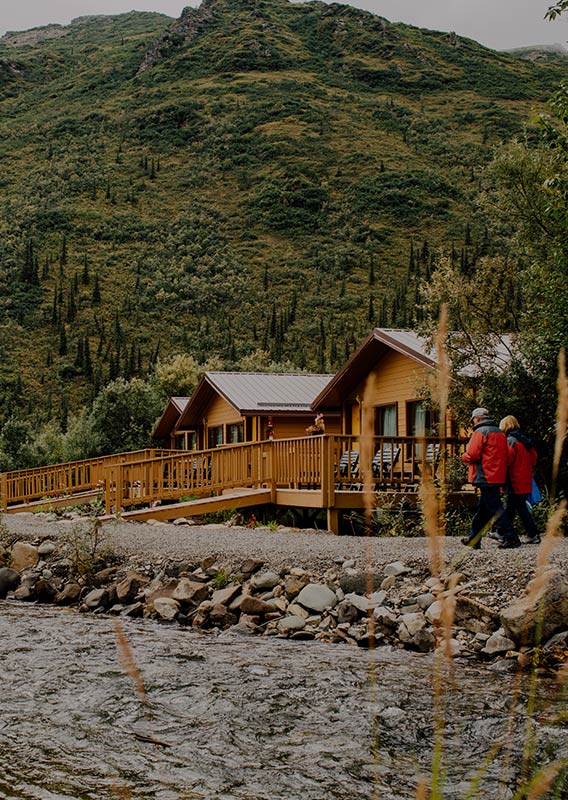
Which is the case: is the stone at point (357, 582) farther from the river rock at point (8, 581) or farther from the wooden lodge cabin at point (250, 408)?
the wooden lodge cabin at point (250, 408)

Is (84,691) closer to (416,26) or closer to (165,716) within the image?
(165,716)

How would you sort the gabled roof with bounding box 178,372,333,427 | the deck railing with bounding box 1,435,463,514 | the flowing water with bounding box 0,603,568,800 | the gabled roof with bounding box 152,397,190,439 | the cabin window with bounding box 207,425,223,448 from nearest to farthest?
1. the flowing water with bounding box 0,603,568,800
2. the deck railing with bounding box 1,435,463,514
3. the gabled roof with bounding box 178,372,333,427
4. the cabin window with bounding box 207,425,223,448
5. the gabled roof with bounding box 152,397,190,439

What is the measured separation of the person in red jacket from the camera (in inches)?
434

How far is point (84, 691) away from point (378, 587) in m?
4.25

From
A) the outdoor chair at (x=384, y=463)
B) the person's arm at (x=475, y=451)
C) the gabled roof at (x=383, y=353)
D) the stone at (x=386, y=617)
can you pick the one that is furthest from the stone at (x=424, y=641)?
the gabled roof at (x=383, y=353)

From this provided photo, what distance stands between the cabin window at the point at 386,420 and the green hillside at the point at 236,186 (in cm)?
2749

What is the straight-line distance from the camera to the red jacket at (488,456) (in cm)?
1059

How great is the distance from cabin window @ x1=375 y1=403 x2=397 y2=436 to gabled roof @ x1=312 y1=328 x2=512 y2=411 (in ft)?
3.65

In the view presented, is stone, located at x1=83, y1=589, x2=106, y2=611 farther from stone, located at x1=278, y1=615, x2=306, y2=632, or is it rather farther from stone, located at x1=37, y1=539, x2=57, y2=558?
stone, located at x1=37, y1=539, x2=57, y2=558

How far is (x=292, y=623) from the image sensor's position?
9.74 meters

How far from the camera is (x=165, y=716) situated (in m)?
6.32

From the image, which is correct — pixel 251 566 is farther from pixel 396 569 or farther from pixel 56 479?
pixel 56 479

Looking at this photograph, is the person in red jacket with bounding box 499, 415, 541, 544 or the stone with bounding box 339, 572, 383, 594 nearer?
the stone with bounding box 339, 572, 383, 594

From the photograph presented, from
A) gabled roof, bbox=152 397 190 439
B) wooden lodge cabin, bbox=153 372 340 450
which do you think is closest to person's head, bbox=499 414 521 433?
wooden lodge cabin, bbox=153 372 340 450
